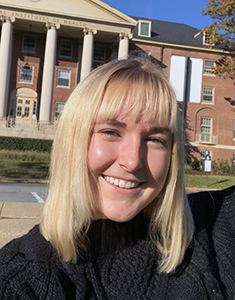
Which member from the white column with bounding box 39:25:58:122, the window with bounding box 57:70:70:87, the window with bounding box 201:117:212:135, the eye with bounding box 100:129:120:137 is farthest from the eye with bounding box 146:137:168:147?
the window with bounding box 201:117:212:135

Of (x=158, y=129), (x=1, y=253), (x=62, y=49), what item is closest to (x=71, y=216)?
(x=1, y=253)

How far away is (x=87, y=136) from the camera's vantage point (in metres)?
1.46

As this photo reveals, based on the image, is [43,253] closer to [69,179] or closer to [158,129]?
[69,179]

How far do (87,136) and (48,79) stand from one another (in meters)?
30.4

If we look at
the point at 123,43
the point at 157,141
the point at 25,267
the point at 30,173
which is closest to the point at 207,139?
the point at 123,43

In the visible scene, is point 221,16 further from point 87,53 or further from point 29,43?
point 29,43

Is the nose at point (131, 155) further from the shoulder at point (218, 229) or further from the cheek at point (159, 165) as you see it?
the shoulder at point (218, 229)

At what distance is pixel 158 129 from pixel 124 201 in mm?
400

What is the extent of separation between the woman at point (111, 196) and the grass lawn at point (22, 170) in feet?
46.3

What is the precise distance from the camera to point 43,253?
4.69 ft

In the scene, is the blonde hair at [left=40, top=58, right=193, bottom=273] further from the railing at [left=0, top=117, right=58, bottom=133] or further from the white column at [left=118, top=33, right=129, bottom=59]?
the white column at [left=118, top=33, right=129, bottom=59]

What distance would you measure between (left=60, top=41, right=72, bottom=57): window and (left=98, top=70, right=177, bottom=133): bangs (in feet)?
115

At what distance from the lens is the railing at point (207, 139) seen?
35406 mm

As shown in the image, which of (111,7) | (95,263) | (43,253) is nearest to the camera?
(43,253)
